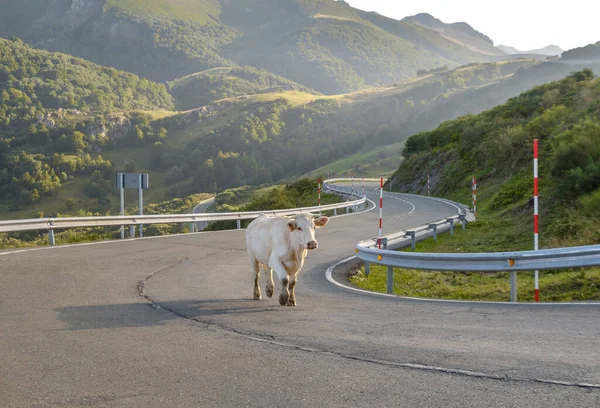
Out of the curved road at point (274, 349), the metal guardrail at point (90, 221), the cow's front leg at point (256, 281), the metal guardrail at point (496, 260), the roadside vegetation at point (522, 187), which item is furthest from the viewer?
the metal guardrail at point (90, 221)

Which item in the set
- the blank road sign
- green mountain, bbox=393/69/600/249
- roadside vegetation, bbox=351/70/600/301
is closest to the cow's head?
roadside vegetation, bbox=351/70/600/301

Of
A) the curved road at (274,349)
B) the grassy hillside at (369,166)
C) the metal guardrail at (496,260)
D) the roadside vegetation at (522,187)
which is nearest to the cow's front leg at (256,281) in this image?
the curved road at (274,349)

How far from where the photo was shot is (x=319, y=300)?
9859 millimetres

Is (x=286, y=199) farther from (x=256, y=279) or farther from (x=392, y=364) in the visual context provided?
(x=392, y=364)

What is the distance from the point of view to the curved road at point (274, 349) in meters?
4.70

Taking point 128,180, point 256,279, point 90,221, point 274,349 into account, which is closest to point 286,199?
point 128,180

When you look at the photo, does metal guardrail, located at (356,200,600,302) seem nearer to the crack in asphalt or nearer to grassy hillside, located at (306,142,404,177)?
the crack in asphalt

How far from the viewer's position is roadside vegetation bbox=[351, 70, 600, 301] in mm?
13612

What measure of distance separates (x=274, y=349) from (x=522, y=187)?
2705 centimetres

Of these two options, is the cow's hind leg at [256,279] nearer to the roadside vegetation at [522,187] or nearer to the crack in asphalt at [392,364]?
the crack in asphalt at [392,364]

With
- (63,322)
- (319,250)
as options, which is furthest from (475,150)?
(63,322)

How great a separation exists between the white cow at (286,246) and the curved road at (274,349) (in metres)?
0.30

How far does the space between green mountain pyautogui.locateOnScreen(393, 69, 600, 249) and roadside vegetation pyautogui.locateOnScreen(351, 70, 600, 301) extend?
0.04 meters

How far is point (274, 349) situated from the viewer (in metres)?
6.23
